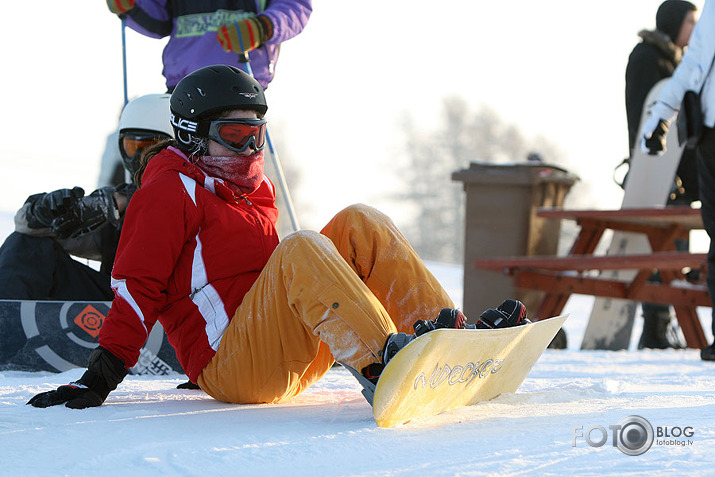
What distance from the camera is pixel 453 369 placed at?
90.9 inches

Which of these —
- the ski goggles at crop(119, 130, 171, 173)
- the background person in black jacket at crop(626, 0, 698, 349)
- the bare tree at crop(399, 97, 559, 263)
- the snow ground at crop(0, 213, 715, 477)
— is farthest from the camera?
the bare tree at crop(399, 97, 559, 263)

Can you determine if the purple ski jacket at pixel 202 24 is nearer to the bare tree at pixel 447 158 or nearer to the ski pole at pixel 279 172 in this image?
the ski pole at pixel 279 172

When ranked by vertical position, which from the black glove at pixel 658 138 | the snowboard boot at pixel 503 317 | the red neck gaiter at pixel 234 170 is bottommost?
the snowboard boot at pixel 503 317

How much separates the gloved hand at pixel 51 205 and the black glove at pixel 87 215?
0.02 meters

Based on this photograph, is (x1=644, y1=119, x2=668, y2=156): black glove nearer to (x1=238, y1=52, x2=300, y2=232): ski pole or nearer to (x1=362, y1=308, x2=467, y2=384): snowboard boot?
(x1=238, y1=52, x2=300, y2=232): ski pole

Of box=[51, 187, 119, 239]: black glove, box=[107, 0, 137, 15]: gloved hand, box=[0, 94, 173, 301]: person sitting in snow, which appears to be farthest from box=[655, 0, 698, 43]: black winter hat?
box=[51, 187, 119, 239]: black glove

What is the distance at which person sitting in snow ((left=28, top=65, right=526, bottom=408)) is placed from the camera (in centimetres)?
236

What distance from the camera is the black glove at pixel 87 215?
12.3ft

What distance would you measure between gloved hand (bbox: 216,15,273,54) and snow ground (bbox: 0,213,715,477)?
175cm

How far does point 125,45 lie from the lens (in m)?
5.16

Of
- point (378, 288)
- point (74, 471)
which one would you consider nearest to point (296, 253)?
point (378, 288)

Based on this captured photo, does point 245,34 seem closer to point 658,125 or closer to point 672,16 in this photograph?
point 658,125


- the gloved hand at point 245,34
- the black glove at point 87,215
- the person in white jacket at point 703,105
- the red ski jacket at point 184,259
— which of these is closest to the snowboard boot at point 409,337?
the red ski jacket at point 184,259

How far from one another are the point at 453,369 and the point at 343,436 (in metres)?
0.36
